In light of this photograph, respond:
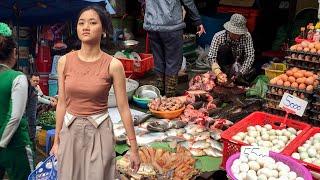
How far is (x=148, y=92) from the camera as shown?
23.0ft

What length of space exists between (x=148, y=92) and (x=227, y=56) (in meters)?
1.47

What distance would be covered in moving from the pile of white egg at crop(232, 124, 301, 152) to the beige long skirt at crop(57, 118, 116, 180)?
1526 millimetres

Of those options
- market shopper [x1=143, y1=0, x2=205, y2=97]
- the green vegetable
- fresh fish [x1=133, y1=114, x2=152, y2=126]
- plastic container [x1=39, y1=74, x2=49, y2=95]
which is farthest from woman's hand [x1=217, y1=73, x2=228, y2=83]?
plastic container [x1=39, y1=74, x2=49, y2=95]

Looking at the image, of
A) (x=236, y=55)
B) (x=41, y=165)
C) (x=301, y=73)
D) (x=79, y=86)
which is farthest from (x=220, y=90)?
(x=79, y=86)

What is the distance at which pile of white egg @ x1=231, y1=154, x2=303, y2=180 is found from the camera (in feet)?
12.3

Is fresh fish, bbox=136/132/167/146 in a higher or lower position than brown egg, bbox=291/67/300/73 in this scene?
lower

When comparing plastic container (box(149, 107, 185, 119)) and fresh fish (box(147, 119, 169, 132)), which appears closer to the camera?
fresh fish (box(147, 119, 169, 132))

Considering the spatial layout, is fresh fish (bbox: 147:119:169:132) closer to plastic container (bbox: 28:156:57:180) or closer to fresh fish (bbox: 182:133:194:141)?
fresh fish (bbox: 182:133:194:141)

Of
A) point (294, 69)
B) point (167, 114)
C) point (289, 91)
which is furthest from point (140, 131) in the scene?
point (294, 69)

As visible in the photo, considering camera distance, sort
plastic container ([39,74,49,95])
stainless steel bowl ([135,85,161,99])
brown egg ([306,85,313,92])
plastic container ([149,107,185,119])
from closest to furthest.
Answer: brown egg ([306,85,313,92]) < plastic container ([149,107,185,119]) < stainless steel bowl ([135,85,161,99]) < plastic container ([39,74,49,95])

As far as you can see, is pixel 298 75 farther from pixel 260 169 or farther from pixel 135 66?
pixel 135 66

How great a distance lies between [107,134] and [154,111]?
2731mm

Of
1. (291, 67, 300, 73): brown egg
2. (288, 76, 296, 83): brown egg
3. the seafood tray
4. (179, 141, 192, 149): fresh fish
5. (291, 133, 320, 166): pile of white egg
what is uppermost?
(291, 67, 300, 73): brown egg

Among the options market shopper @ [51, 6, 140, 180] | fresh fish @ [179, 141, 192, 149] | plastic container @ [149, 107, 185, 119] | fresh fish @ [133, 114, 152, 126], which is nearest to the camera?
market shopper @ [51, 6, 140, 180]
